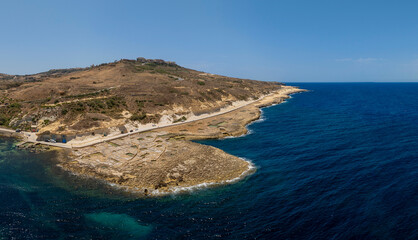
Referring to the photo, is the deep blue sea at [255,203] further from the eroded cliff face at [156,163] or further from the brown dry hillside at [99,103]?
the brown dry hillside at [99,103]

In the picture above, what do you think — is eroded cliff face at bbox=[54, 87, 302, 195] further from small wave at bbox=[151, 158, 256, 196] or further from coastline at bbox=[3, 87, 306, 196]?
small wave at bbox=[151, 158, 256, 196]

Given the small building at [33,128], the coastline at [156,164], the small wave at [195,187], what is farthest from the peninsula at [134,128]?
the small building at [33,128]

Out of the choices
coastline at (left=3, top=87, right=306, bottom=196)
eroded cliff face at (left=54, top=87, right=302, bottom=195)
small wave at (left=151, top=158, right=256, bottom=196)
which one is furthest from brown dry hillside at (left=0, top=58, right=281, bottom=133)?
small wave at (left=151, top=158, right=256, bottom=196)

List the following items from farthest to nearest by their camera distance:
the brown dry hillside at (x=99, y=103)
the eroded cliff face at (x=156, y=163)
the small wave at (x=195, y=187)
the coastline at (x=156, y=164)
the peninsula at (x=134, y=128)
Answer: the brown dry hillside at (x=99, y=103)
the peninsula at (x=134, y=128)
the eroded cliff face at (x=156, y=163)
the coastline at (x=156, y=164)
the small wave at (x=195, y=187)

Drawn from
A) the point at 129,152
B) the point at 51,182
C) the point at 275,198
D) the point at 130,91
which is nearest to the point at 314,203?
the point at 275,198

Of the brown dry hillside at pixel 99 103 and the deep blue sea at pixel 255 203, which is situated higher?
the brown dry hillside at pixel 99 103

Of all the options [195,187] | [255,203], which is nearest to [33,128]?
[195,187]

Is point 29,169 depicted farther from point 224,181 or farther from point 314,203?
point 314,203
